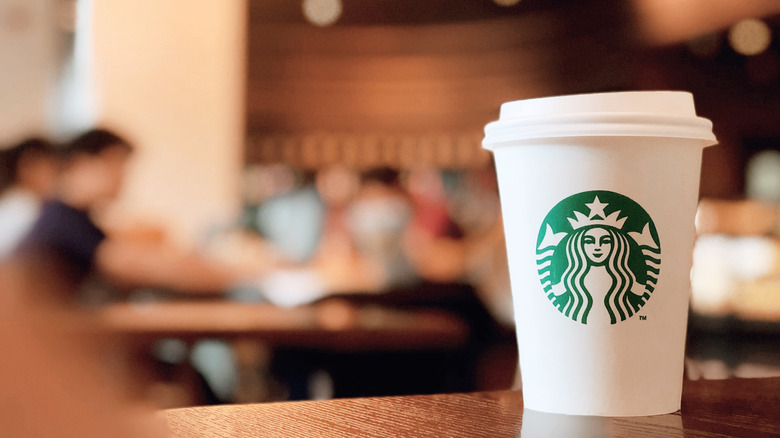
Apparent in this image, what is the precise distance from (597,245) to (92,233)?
111 inches

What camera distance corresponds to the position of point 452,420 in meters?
0.51

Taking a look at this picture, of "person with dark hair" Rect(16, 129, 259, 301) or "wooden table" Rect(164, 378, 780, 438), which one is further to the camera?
"person with dark hair" Rect(16, 129, 259, 301)

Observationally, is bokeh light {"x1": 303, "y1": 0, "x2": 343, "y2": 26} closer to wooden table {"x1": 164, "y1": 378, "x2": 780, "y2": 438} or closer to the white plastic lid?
the white plastic lid

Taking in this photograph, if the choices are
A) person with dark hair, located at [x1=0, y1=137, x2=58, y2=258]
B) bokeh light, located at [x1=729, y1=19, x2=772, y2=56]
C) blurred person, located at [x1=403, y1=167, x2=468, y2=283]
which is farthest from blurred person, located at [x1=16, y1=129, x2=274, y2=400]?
bokeh light, located at [x1=729, y1=19, x2=772, y2=56]

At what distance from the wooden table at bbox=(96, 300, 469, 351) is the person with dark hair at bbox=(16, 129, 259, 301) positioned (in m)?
0.30

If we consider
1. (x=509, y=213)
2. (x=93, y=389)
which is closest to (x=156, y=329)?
(x=509, y=213)

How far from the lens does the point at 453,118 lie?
6.82 m

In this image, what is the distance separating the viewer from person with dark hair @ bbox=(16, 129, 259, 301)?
2.99 metres

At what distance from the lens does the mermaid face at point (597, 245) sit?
60cm

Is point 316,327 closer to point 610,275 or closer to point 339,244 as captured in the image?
point 610,275

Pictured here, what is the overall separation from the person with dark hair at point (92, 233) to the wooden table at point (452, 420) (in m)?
2.51

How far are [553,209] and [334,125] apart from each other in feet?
20.5

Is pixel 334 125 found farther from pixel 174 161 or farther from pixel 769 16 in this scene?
pixel 769 16

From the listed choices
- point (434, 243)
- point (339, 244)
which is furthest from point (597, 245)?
point (339, 244)
